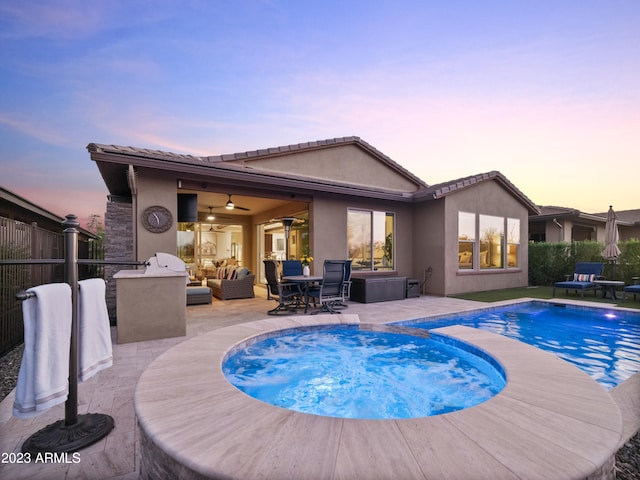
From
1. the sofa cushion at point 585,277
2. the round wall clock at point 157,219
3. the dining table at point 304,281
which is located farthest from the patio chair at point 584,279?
the round wall clock at point 157,219

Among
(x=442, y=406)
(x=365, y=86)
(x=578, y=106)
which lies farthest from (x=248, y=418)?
(x=578, y=106)

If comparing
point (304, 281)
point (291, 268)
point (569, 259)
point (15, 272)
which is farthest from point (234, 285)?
point (569, 259)

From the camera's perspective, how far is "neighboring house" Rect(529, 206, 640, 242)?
47.9 feet

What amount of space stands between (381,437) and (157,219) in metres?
6.17

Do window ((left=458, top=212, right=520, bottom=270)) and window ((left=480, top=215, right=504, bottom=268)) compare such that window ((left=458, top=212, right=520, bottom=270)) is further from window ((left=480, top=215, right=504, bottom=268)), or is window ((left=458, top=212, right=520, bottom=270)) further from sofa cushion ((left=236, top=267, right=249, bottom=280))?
sofa cushion ((left=236, top=267, right=249, bottom=280))

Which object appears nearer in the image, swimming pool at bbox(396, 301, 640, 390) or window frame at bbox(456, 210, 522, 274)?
swimming pool at bbox(396, 301, 640, 390)

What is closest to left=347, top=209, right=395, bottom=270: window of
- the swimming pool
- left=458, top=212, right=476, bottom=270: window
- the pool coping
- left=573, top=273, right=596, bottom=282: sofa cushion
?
left=458, top=212, right=476, bottom=270: window

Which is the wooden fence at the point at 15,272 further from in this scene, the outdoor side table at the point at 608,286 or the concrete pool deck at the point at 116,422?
the outdoor side table at the point at 608,286

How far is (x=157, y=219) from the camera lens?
20.9ft

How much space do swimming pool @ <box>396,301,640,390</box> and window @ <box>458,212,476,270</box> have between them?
7.32ft

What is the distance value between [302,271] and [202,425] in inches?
247

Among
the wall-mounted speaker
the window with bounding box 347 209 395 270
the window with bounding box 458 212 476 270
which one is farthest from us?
the window with bounding box 458 212 476 270

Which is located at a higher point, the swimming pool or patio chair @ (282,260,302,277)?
patio chair @ (282,260,302,277)

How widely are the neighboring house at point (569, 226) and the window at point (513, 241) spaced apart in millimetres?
2081
